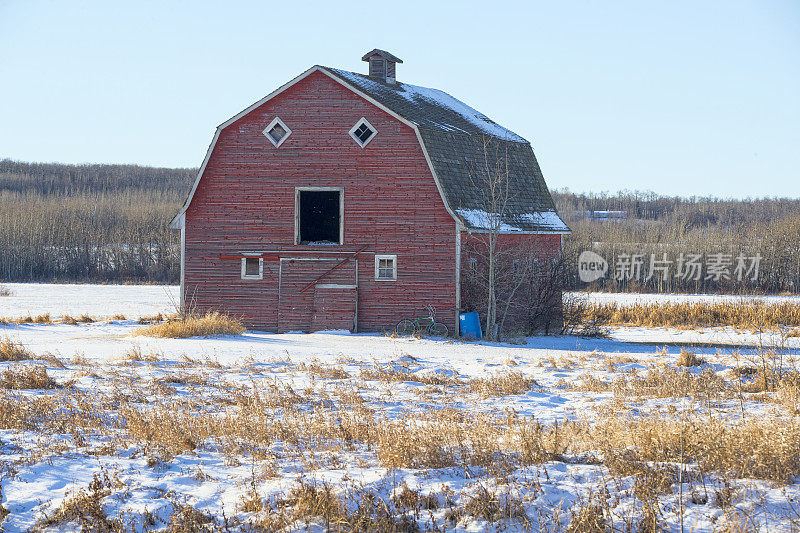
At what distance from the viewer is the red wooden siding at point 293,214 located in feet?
69.2

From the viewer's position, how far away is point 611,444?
725 centimetres

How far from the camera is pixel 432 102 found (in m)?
27.0

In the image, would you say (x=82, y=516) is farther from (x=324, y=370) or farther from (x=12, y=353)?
(x=12, y=353)

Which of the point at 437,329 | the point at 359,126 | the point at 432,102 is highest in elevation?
the point at 432,102

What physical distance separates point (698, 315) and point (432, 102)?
11948mm

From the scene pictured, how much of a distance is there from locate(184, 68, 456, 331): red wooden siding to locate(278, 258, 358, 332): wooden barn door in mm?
34

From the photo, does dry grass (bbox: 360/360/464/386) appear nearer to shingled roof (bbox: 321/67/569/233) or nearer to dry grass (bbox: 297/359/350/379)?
dry grass (bbox: 297/359/350/379)

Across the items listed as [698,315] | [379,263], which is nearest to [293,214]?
[379,263]

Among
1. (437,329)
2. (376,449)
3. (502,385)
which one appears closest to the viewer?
(376,449)

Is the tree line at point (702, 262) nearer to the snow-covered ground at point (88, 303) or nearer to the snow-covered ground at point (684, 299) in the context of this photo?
the snow-covered ground at point (684, 299)

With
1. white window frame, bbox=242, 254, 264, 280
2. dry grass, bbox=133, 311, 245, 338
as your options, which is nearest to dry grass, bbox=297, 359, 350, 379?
dry grass, bbox=133, 311, 245, 338

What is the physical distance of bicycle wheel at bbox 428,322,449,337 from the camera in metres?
20.7

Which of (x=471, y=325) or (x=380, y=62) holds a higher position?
(x=380, y=62)

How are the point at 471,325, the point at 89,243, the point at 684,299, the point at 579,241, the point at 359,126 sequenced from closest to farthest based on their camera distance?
the point at 471,325 → the point at 359,126 → the point at 684,299 → the point at 579,241 → the point at 89,243
